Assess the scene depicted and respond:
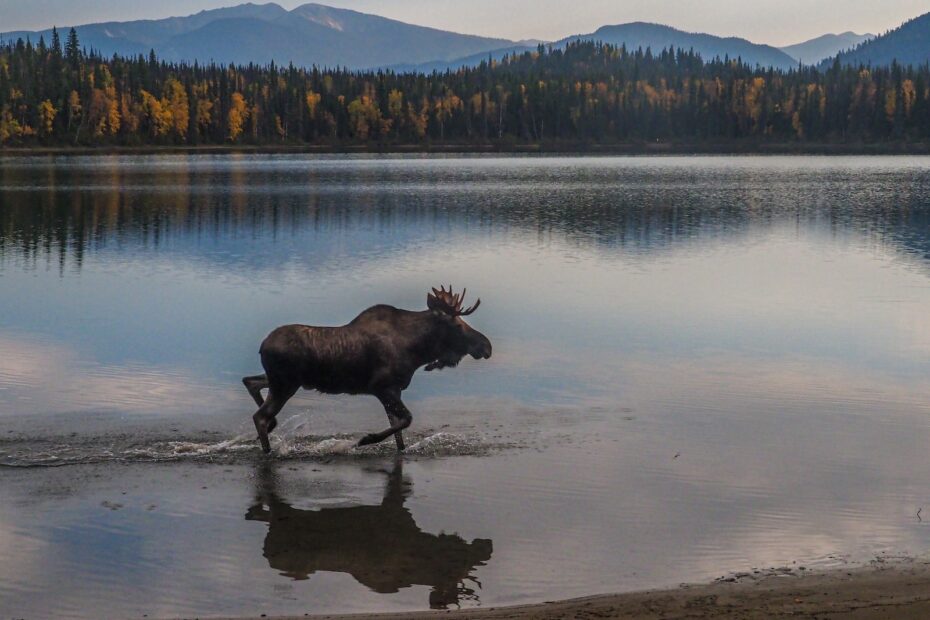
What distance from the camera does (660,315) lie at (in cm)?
2733

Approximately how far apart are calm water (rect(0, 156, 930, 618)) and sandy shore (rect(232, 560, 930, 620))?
0.50m

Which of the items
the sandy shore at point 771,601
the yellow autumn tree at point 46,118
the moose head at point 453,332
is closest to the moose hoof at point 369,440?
the moose head at point 453,332

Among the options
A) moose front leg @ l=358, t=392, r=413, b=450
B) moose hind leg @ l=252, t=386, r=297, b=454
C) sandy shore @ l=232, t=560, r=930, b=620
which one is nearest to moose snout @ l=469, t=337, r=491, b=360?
moose front leg @ l=358, t=392, r=413, b=450

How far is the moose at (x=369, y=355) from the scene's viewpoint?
14445 millimetres

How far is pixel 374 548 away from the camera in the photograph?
37.4 feet

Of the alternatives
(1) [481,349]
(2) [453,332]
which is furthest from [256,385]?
(1) [481,349]

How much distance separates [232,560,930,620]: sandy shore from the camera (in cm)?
890

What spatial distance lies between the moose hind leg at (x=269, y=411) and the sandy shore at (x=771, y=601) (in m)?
5.44

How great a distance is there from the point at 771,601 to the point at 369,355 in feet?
21.7

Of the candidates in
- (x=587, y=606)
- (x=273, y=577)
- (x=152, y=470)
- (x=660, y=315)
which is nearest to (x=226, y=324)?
(x=660, y=315)

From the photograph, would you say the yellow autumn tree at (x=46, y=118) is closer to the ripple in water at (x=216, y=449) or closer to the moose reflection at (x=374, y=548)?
the ripple in water at (x=216, y=449)

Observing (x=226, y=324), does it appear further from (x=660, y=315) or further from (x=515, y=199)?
(x=515, y=199)

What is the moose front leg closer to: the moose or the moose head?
the moose

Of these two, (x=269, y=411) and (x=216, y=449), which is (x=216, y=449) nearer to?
(x=216, y=449)
